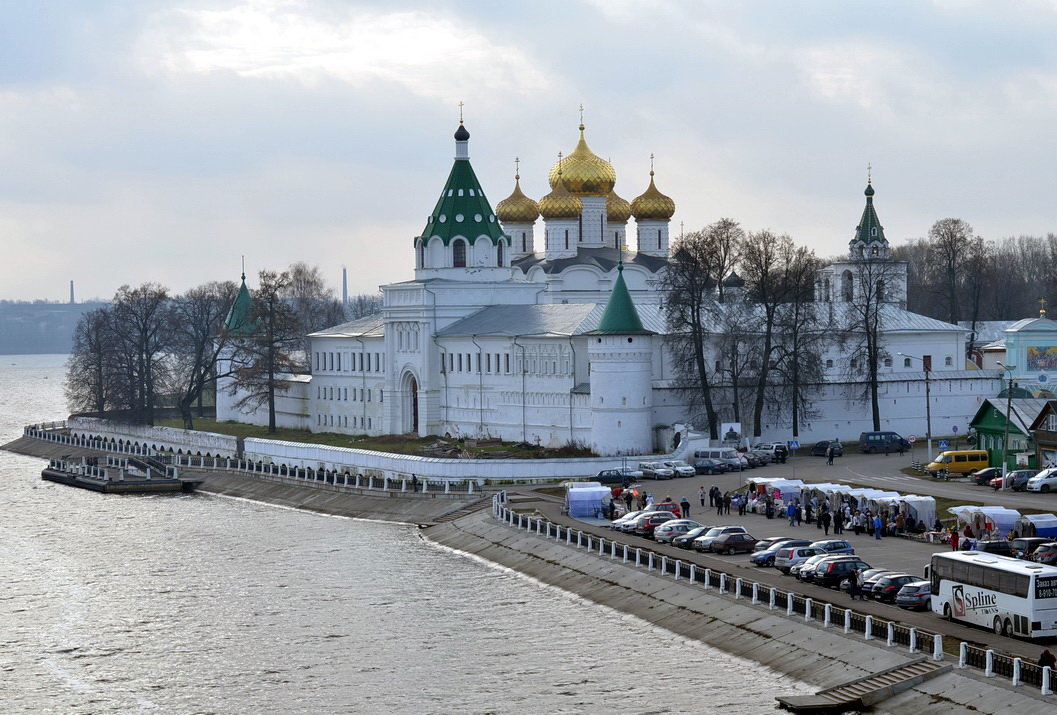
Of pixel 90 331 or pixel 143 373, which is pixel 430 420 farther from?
pixel 90 331

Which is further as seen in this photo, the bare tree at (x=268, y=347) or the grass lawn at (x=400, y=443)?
the bare tree at (x=268, y=347)

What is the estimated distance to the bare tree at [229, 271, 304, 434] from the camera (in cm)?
8494

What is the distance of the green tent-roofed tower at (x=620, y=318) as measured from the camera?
63.8 metres

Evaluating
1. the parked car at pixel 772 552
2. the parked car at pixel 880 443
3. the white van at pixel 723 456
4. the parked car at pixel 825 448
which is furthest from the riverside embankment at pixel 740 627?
the parked car at pixel 880 443

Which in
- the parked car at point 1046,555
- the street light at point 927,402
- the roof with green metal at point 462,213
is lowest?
the parked car at point 1046,555

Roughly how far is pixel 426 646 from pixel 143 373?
6038cm

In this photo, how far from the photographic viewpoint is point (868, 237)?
288 ft

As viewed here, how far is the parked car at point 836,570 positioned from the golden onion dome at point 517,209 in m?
58.6

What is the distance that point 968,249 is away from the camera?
106500 millimetres

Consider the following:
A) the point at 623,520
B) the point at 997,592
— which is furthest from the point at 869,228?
the point at 997,592

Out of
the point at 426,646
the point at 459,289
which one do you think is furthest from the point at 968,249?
the point at 426,646

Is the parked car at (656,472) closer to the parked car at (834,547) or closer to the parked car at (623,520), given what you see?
the parked car at (623,520)

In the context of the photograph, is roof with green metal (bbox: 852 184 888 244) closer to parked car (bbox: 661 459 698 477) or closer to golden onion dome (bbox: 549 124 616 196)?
golden onion dome (bbox: 549 124 616 196)

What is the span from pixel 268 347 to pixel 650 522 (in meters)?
42.7
